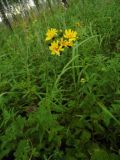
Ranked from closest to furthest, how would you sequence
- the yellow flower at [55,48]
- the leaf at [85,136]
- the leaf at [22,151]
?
the leaf at [22,151] < the leaf at [85,136] < the yellow flower at [55,48]

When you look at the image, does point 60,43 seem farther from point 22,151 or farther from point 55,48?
point 22,151

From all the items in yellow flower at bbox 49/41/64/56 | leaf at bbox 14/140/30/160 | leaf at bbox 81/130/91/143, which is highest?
yellow flower at bbox 49/41/64/56

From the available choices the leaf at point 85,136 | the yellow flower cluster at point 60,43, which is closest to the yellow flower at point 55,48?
the yellow flower cluster at point 60,43

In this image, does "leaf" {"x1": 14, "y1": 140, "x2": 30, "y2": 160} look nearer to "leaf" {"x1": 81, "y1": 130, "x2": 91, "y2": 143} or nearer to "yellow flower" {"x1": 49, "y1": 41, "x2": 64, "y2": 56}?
"leaf" {"x1": 81, "y1": 130, "x2": 91, "y2": 143}

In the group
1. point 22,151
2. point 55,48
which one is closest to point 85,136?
point 22,151

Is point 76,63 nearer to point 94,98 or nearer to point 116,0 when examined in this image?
point 94,98

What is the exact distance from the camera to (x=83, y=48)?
2338 mm

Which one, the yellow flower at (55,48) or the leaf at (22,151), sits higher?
the yellow flower at (55,48)

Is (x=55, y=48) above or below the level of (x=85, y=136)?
above

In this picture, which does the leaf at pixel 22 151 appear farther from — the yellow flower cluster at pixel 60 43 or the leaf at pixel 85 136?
the yellow flower cluster at pixel 60 43

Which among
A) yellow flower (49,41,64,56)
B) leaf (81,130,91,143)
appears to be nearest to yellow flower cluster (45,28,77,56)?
yellow flower (49,41,64,56)

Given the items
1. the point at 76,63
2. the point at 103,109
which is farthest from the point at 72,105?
the point at 76,63

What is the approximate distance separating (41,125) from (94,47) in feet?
3.72

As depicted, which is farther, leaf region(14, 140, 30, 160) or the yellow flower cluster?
the yellow flower cluster
